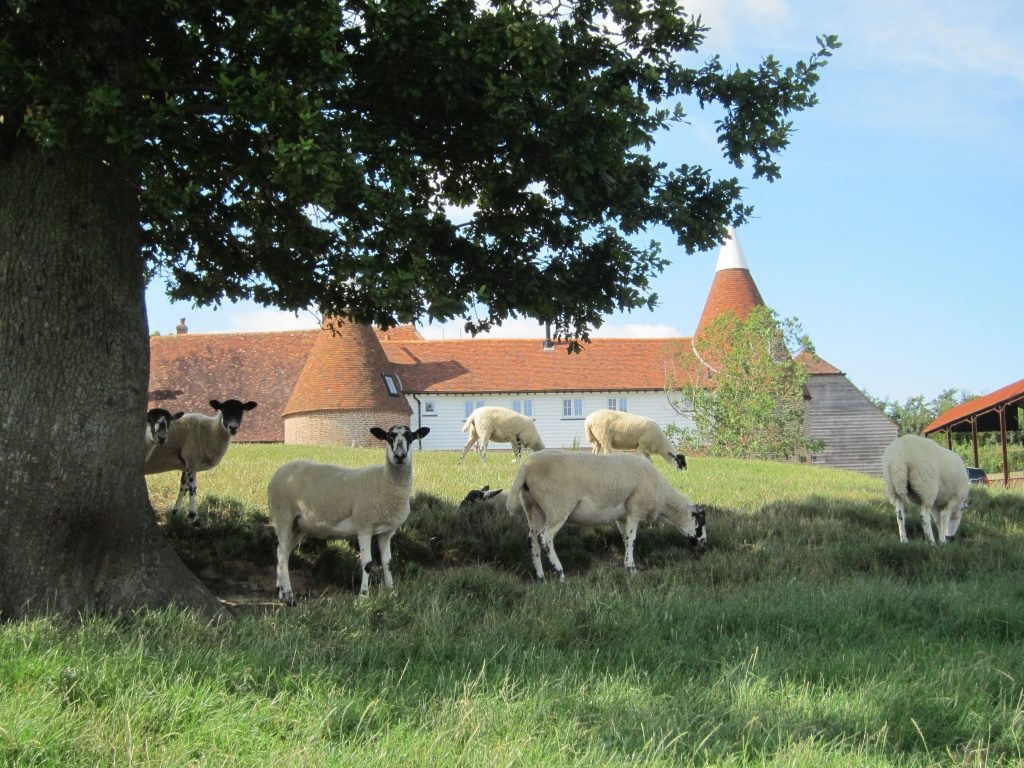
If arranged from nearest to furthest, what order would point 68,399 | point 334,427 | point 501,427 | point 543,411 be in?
point 68,399, point 501,427, point 334,427, point 543,411

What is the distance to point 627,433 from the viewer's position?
2764 cm

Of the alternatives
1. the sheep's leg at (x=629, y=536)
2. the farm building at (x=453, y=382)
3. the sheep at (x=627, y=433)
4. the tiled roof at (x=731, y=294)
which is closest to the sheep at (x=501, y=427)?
the sheep at (x=627, y=433)

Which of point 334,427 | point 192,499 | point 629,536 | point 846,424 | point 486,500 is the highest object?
point 334,427

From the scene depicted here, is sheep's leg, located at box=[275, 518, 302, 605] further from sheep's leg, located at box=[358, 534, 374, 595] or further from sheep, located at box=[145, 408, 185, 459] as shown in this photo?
sheep, located at box=[145, 408, 185, 459]

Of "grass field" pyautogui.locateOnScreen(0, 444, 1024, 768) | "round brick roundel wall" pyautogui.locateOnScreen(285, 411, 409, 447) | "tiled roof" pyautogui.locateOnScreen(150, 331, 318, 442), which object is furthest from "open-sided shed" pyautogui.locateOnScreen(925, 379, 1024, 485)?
"tiled roof" pyautogui.locateOnScreen(150, 331, 318, 442)

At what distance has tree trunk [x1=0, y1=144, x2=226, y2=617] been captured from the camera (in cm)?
839

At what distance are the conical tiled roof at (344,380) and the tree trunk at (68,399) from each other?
4028 cm

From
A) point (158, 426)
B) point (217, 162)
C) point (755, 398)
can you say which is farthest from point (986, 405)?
point (217, 162)

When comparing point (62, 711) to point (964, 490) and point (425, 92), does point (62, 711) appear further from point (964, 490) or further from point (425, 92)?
point (964, 490)

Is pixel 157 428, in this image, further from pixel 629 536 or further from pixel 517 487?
pixel 629 536

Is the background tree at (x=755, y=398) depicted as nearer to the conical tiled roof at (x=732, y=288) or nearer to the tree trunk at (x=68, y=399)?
the conical tiled roof at (x=732, y=288)

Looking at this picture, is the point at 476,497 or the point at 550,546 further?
the point at 476,497

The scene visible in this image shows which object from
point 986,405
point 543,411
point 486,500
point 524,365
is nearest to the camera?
point 486,500

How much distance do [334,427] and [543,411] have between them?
13.9 metres
